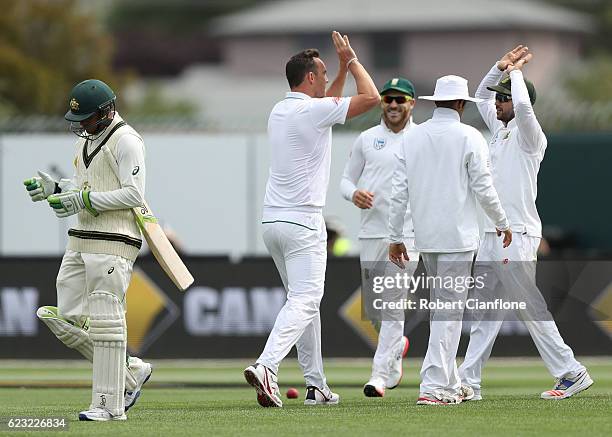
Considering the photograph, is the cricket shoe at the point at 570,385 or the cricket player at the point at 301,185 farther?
the cricket shoe at the point at 570,385

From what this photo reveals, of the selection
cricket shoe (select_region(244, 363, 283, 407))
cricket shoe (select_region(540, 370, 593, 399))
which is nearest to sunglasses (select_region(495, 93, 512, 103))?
cricket shoe (select_region(540, 370, 593, 399))

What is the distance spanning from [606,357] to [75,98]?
9221 mm

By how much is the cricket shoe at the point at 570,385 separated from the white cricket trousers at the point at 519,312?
2.2 inches

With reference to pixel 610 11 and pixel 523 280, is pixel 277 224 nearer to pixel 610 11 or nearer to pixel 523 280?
pixel 523 280

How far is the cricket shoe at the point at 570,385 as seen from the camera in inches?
471

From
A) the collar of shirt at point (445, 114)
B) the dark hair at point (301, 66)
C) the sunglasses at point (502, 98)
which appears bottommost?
the collar of shirt at point (445, 114)

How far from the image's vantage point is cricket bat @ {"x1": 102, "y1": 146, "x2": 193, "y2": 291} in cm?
1051

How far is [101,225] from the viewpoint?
10.5 meters

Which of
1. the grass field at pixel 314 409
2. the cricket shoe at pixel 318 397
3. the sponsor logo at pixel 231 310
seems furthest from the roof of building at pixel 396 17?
the cricket shoe at pixel 318 397

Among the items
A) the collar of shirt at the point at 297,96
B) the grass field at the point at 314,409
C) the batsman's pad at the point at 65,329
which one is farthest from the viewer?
the collar of shirt at the point at 297,96

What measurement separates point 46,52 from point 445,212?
39412 mm

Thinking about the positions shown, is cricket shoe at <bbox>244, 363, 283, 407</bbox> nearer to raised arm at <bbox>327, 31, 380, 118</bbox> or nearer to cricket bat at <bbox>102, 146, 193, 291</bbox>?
cricket bat at <bbox>102, 146, 193, 291</bbox>

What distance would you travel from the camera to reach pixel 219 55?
300 feet

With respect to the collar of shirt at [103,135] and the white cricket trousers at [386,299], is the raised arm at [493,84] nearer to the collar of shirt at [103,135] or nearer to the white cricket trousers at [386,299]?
the white cricket trousers at [386,299]
